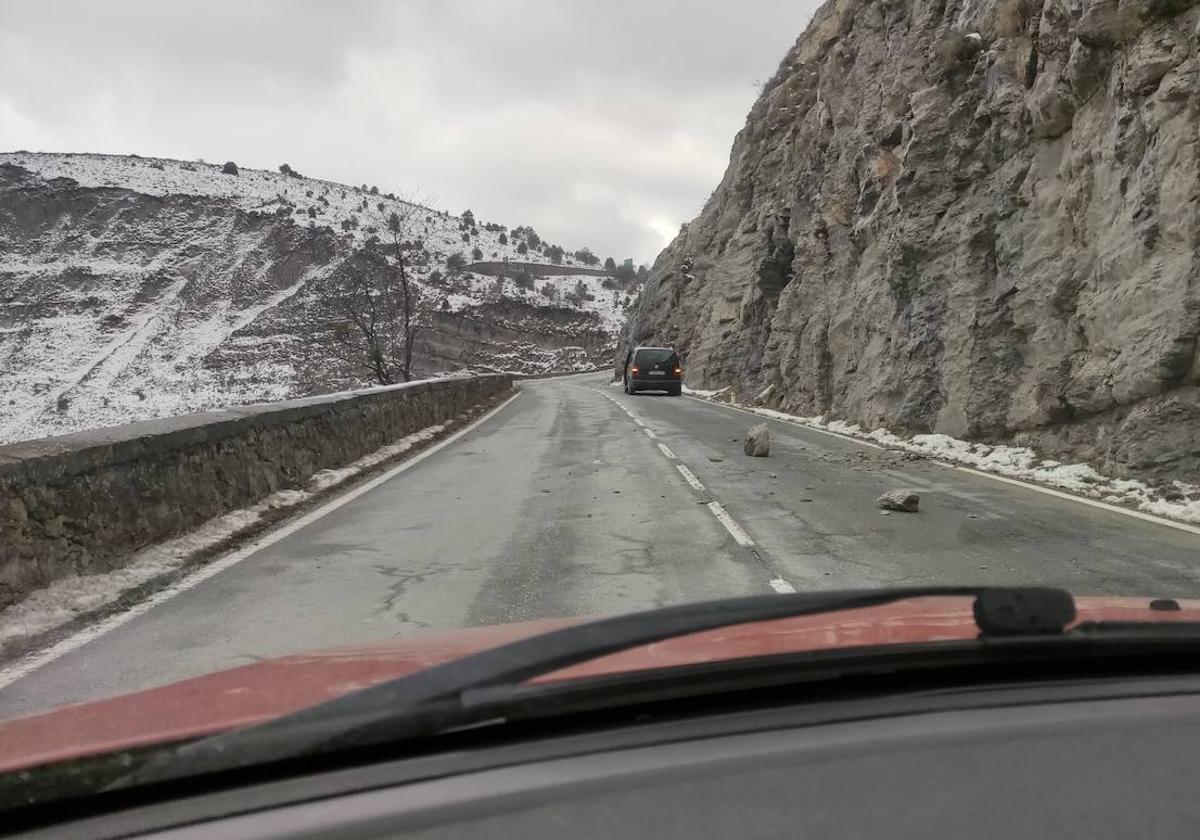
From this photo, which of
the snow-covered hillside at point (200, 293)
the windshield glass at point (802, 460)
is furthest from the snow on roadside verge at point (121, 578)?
the snow-covered hillside at point (200, 293)

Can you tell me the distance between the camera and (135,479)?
21.7ft

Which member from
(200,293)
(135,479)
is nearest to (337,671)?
(135,479)

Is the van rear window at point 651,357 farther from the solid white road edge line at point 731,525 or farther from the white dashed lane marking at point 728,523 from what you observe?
the solid white road edge line at point 731,525

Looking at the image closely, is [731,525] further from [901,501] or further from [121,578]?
[121,578]

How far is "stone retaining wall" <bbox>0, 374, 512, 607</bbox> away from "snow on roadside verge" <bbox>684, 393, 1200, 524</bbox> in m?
8.81

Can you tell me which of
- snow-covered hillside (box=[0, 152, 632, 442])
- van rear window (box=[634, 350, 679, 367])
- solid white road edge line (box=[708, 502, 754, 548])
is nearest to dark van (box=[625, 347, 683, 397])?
van rear window (box=[634, 350, 679, 367])

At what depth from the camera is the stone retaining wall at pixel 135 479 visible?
17.7 ft

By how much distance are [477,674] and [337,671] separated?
23.9 inches

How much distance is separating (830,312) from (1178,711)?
878 inches

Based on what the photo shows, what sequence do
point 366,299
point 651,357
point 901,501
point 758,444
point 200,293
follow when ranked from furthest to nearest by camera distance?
point 200,293 → point 366,299 → point 651,357 → point 758,444 → point 901,501

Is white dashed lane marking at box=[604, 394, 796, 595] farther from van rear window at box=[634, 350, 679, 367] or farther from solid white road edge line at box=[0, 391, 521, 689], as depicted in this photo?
van rear window at box=[634, 350, 679, 367]

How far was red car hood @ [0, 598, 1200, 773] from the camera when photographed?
1.75 meters

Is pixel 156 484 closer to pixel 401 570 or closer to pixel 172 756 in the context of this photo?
pixel 401 570

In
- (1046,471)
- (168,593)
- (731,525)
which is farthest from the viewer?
(1046,471)
